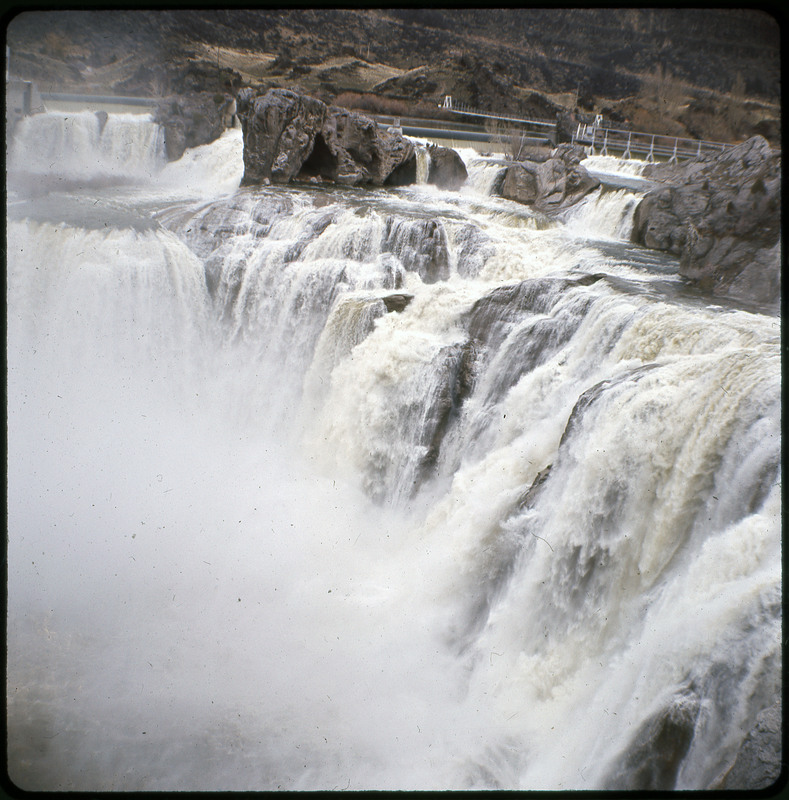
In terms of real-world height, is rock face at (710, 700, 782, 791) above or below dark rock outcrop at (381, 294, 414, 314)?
below

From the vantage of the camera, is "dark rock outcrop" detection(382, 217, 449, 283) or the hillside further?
"dark rock outcrop" detection(382, 217, 449, 283)

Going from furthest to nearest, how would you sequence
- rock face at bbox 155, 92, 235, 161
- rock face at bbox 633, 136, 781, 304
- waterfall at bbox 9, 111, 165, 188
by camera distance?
rock face at bbox 155, 92, 235, 161, waterfall at bbox 9, 111, 165, 188, rock face at bbox 633, 136, 781, 304

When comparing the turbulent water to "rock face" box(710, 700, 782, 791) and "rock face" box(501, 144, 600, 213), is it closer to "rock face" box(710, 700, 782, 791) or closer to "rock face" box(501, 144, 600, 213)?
"rock face" box(710, 700, 782, 791)

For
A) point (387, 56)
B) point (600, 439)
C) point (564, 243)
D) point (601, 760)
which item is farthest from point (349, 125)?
point (601, 760)

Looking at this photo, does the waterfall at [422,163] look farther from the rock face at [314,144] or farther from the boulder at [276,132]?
the boulder at [276,132]

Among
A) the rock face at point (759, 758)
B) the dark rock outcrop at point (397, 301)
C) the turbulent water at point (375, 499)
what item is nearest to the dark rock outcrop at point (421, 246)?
the turbulent water at point (375, 499)

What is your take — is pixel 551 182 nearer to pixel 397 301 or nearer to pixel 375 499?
pixel 397 301

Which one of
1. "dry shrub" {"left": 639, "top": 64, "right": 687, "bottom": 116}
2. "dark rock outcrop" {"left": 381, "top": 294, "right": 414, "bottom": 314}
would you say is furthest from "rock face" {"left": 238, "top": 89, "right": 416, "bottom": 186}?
"dry shrub" {"left": 639, "top": 64, "right": 687, "bottom": 116}
